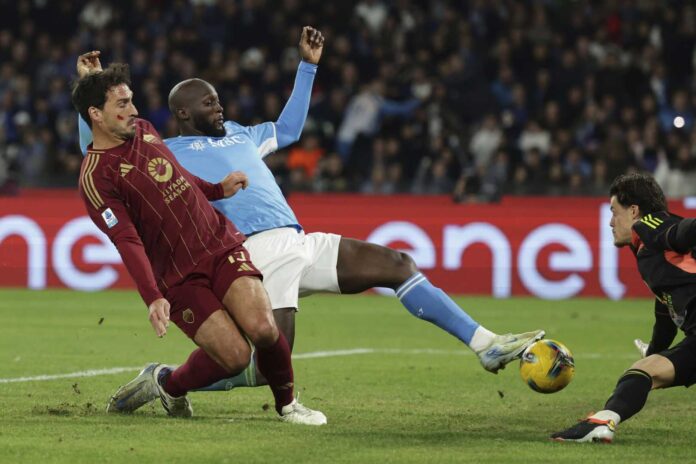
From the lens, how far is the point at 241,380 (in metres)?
7.36

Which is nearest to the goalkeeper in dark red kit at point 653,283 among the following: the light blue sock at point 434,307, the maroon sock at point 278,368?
the light blue sock at point 434,307

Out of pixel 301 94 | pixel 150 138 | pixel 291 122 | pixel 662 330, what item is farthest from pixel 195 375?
pixel 662 330

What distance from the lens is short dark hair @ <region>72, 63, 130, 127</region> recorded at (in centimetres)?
685

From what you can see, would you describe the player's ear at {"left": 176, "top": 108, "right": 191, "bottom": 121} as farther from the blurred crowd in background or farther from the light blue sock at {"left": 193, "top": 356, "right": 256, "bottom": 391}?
the blurred crowd in background

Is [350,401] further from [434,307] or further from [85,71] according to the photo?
[85,71]

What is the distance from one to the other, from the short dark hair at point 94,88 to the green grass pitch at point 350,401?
5.42ft

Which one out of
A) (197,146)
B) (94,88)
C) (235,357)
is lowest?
(235,357)

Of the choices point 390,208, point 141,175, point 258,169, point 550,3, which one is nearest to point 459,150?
point 390,208

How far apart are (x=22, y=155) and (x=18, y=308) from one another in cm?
557

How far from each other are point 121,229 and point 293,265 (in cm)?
125

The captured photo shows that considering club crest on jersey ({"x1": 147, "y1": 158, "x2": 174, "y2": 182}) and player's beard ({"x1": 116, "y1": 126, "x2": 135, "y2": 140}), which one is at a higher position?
player's beard ({"x1": 116, "y1": 126, "x2": 135, "y2": 140})

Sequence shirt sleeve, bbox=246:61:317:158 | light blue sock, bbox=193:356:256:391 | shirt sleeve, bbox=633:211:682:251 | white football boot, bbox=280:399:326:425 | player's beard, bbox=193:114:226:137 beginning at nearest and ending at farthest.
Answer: shirt sleeve, bbox=633:211:682:251
white football boot, bbox=280:399:326:425
light blue sock, bbox=193:356:256:391
player's beard, bbox=193:114:226:137
shirt sleeve, bbox=246:61:317:158

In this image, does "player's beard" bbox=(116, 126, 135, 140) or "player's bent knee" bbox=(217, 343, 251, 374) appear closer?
"player's bent knee" bbox=(217, 343, 251, 374)

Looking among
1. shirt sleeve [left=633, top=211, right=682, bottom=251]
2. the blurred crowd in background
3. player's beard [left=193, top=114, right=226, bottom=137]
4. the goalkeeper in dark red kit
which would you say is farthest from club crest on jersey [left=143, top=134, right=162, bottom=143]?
the blurred crowd in background
